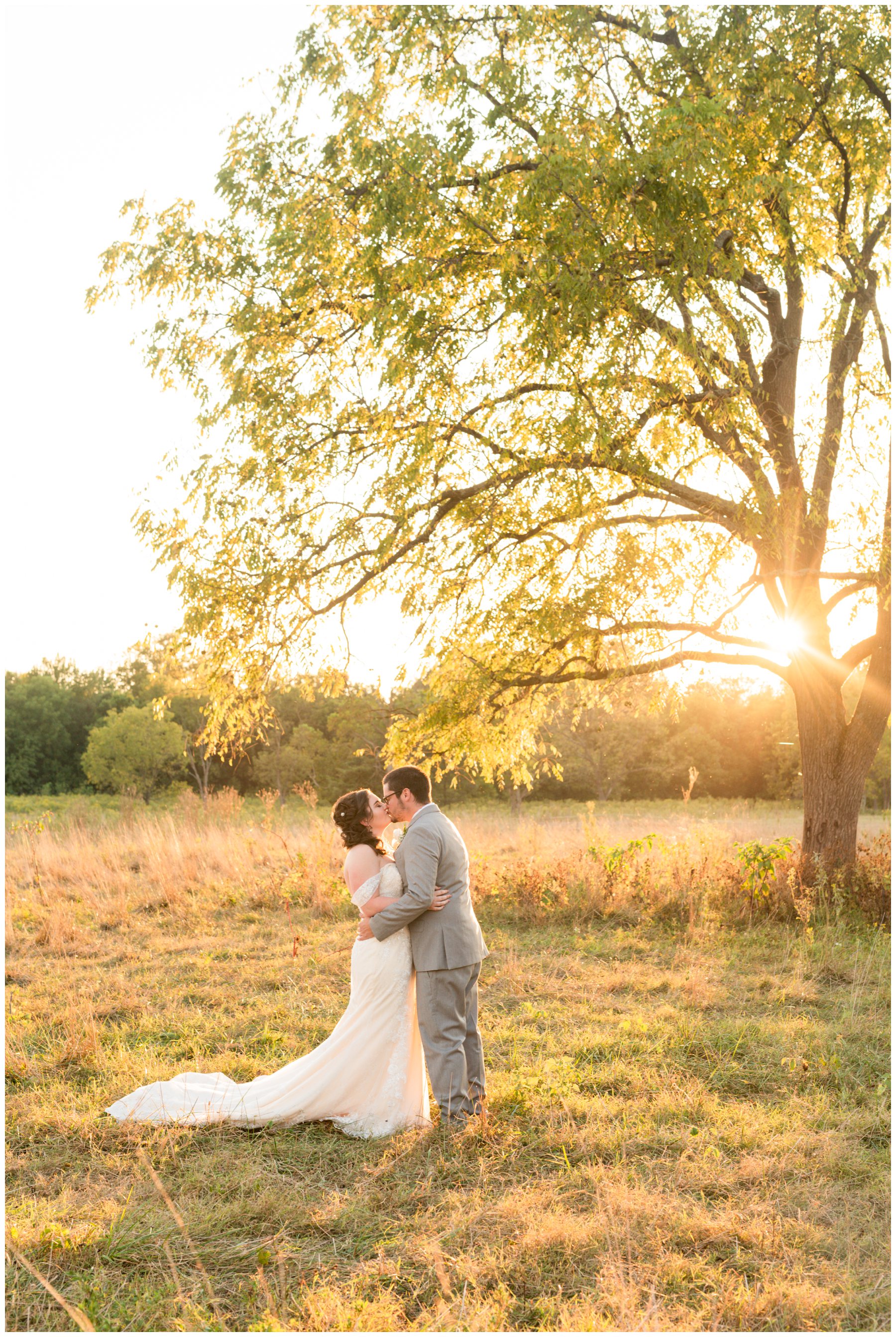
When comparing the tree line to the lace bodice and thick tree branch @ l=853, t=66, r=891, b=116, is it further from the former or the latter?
the lace bodice

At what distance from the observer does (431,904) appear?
207 inches

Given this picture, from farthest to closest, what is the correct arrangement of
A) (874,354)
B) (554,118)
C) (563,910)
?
(563,910), (874,354), (554,118)

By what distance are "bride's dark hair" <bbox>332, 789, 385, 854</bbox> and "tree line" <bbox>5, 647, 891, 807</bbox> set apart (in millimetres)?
24363

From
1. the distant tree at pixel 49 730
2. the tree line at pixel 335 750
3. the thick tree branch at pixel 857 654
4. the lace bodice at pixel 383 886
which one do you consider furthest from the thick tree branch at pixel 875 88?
the distant tree at pixel 49 730

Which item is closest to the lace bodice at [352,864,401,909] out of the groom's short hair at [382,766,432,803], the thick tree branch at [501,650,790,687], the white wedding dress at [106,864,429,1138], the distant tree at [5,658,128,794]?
the white wedding dress at [106,864,429,1138]

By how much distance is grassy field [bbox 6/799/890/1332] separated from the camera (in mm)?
3527

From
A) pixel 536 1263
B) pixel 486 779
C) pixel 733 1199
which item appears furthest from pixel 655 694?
pixel 536 1263

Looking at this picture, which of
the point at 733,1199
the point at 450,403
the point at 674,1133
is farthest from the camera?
the point at 450,403

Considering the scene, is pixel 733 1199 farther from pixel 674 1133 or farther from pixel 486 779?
pixel 486 779

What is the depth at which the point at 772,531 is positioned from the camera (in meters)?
7.60

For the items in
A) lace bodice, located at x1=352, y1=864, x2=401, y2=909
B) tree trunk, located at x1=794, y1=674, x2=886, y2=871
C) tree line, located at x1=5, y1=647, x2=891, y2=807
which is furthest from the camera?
tree line, located at x1=5, y1=647, x2=891, y2=807

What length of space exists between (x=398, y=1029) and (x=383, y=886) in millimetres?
812

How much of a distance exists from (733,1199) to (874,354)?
903 cm

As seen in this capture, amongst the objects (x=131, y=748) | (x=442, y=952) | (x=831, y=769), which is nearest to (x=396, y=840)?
(x=442, y=952)
